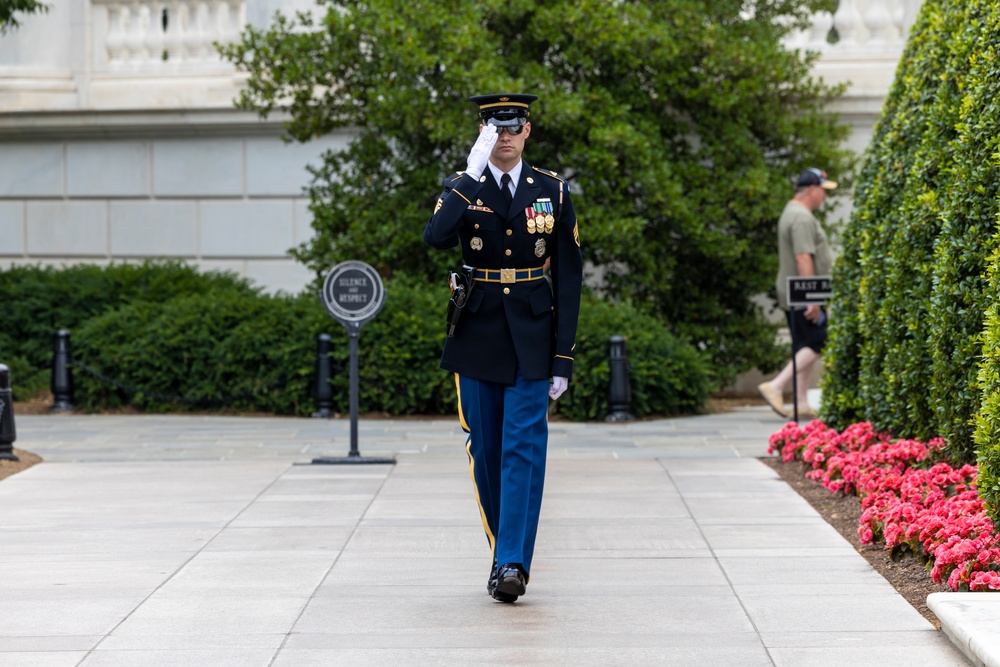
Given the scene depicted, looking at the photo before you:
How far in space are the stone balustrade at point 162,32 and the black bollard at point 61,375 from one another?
219 inches

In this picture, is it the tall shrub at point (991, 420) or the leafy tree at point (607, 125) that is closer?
the tall shrub at point (991, 420)

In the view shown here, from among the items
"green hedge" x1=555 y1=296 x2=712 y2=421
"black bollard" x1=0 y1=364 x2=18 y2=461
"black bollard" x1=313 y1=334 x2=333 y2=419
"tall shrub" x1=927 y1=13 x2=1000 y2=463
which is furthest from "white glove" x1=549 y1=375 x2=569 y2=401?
"black bollard" x1=313 y1=334 x2=333 y2=419

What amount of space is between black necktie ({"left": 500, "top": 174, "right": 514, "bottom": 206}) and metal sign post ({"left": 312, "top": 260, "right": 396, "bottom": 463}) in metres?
4.33

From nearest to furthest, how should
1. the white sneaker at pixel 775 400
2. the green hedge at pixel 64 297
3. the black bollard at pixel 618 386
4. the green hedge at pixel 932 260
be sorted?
1. the green hedge at pixel 932 260
2. the black bollard at pixel 618 386
3. the white sneaker at pixel 775 400
4. the green hedge at pixel 64 297

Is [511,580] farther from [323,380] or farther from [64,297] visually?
[64,297]

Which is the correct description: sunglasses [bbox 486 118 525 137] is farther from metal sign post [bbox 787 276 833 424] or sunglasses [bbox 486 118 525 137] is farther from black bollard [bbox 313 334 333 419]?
black bollard [bbox 313 334 333 419]

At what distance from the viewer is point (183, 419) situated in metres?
13.9

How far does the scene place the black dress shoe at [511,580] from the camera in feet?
19.7

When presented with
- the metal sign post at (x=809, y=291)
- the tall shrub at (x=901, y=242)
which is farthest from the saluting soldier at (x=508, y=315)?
the metal sign post at (x=809, y=291)

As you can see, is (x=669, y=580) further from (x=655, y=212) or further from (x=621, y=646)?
(x=655, y=212)

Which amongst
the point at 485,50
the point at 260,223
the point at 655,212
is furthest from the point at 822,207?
the point at 260,223

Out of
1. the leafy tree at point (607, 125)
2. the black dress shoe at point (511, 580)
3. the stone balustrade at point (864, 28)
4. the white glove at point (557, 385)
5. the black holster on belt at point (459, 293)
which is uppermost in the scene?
the stone balustrade at point (864, 28)

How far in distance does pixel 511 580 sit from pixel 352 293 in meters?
4.91

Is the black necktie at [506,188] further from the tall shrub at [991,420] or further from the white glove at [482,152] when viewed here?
the tall shrub at [991,420]
